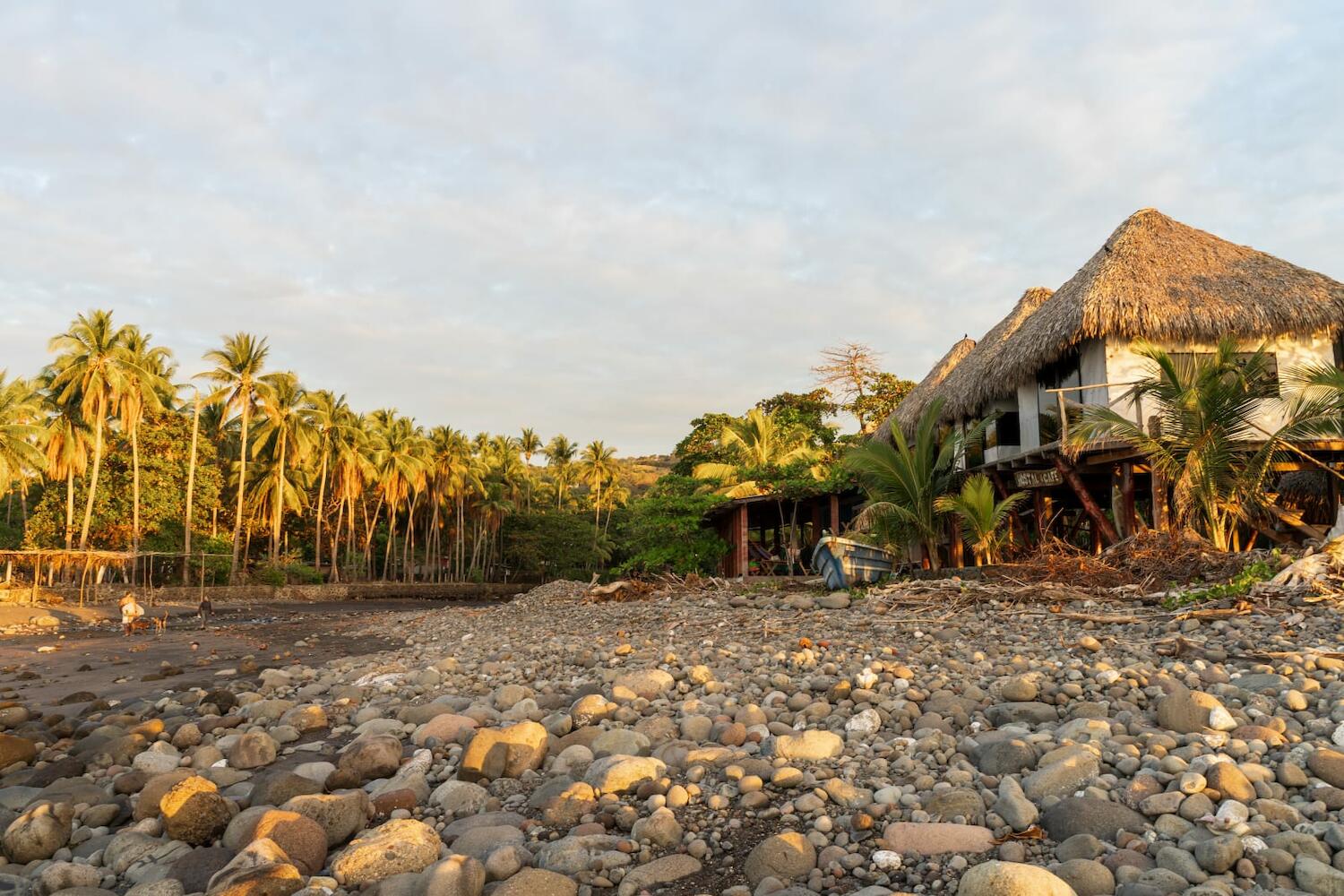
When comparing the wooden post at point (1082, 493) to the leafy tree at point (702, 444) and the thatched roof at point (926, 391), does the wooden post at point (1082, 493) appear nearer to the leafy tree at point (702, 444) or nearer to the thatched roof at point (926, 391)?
the thatched roof at point (926, 391)

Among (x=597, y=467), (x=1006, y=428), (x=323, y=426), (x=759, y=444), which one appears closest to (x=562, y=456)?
(x=597, y=467)

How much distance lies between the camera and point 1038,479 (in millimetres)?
14820

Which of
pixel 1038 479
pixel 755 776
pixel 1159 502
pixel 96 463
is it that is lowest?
pixel 755 776

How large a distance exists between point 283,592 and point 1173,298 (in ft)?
112

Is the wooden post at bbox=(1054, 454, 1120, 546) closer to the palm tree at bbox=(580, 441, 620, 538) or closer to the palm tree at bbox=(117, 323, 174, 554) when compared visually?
the palm tree at bbox=(117, 323, 174, 554)

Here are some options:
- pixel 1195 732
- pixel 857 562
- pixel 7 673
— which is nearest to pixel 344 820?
pixel 1195 732

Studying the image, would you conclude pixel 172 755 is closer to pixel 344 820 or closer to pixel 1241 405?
pixel 344 820

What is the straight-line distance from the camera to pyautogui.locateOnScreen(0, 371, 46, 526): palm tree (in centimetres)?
2880

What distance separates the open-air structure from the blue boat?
9.25 ft

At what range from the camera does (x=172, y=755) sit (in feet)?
18.1

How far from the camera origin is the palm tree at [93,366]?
105ft

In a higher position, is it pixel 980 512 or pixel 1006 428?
pixel 1006 428

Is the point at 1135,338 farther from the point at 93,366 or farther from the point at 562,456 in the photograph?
the point at 562,456

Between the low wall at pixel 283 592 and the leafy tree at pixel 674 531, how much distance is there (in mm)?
17310
